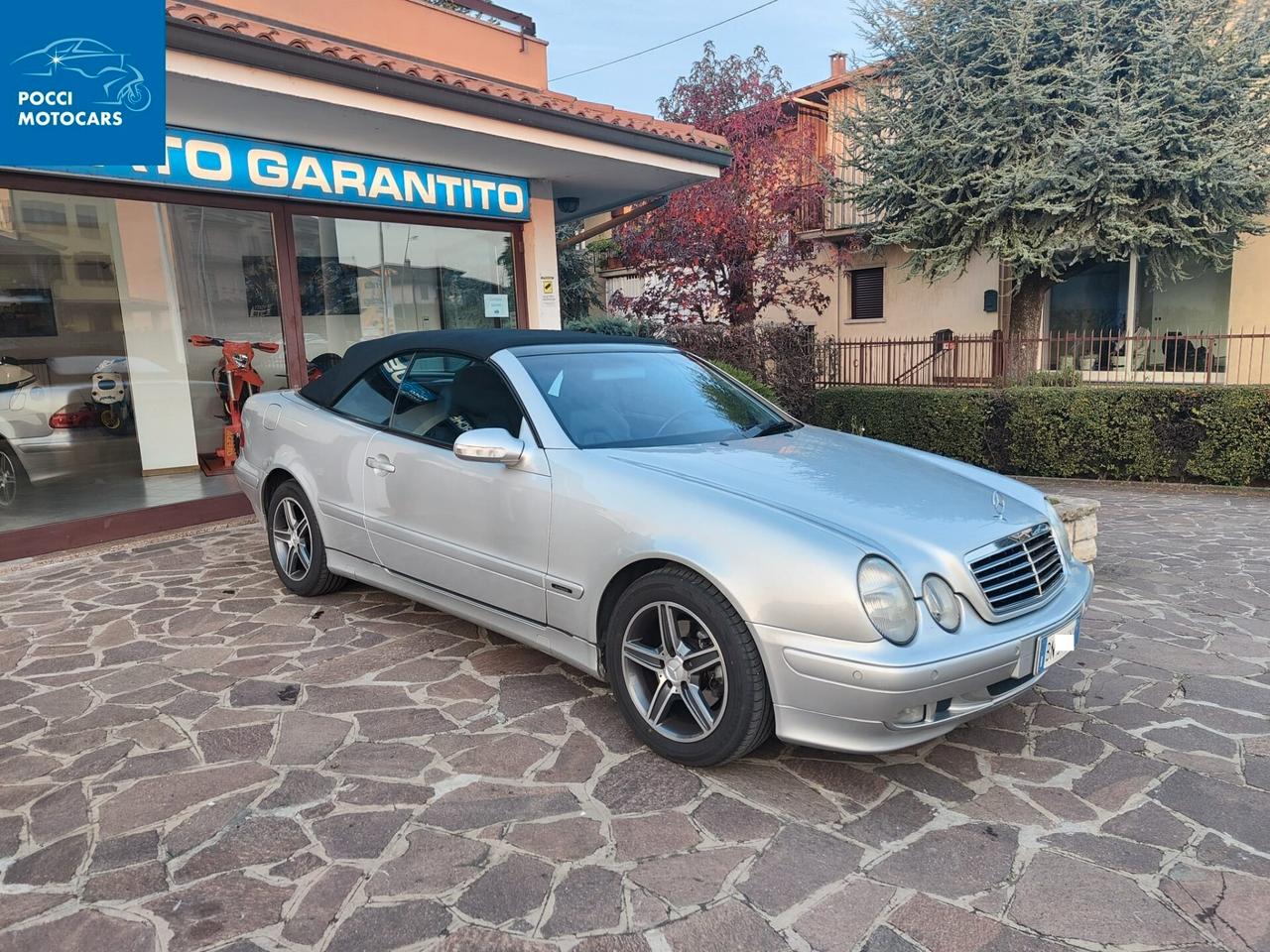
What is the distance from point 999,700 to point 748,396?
2060 millimetres

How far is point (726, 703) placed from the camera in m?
2.72

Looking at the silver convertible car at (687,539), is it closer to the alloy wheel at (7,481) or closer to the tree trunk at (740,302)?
the alloy wheel at (7,481)

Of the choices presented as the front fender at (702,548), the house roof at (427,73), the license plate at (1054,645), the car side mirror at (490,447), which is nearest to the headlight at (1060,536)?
the license plate at (1054,645)

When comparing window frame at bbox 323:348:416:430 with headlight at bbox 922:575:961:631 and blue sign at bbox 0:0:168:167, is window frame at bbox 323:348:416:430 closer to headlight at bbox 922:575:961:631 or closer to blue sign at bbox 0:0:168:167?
blue sign at bbox 0:0:168:167

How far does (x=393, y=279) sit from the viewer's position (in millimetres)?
9094

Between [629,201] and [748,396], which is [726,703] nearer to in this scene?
[748,396]

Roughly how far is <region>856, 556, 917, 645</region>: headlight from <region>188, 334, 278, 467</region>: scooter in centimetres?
782

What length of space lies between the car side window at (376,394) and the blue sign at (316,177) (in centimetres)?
342

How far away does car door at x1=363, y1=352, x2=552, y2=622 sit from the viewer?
3.32 m

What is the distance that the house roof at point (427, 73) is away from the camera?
16.9ft

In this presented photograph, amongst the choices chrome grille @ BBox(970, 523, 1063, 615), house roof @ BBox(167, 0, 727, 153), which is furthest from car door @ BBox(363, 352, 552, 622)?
house roof @ BBox(167, 0, 727, 153)

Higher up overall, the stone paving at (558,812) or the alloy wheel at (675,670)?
the alloy wheel at (675,670)

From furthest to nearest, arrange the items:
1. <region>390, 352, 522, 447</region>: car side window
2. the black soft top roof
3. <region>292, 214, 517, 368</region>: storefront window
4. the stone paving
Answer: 1. <region>292, 214, 517, 368</region>: storefront window
2. the black soft top roof
3. <region>390, 352, 522, 447</region>: car side window
4. the stone paving

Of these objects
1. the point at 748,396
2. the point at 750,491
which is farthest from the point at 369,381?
the point at 750,491
